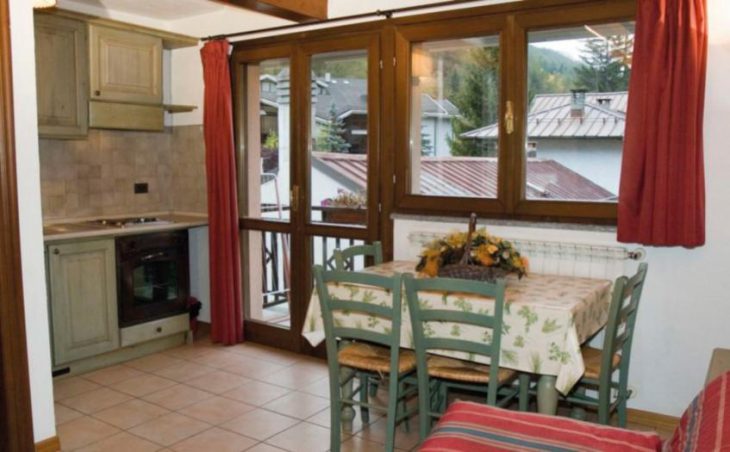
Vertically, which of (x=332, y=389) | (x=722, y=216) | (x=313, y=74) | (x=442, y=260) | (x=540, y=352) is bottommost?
(x=332, y=389)

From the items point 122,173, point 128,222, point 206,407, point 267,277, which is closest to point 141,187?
point 122,173

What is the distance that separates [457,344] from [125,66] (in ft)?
10.3

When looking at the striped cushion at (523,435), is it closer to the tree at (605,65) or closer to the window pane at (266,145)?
the tree at (605,65)

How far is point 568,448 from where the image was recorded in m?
1.82

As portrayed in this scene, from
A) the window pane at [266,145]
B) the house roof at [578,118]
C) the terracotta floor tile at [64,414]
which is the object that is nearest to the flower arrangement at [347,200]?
the window pane at [266,145]

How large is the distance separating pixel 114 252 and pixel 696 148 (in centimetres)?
337

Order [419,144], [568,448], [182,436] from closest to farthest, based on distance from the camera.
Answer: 1. [568,448]
2. [182,436]
3. [419,144]

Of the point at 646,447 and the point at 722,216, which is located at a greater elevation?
the point at 722,216

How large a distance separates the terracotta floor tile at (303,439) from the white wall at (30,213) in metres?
1.06

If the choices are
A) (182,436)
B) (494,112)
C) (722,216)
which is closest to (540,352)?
(722,216)

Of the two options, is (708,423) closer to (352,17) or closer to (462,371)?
(462,371)

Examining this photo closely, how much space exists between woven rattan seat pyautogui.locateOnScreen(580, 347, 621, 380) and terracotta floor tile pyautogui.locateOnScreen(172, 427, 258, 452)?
159 centimetres

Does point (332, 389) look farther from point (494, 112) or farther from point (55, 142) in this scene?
point (55, 142)

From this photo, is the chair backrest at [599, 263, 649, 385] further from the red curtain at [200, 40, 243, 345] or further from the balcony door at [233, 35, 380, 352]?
the red curtain at [200, 40, 243, 345]
